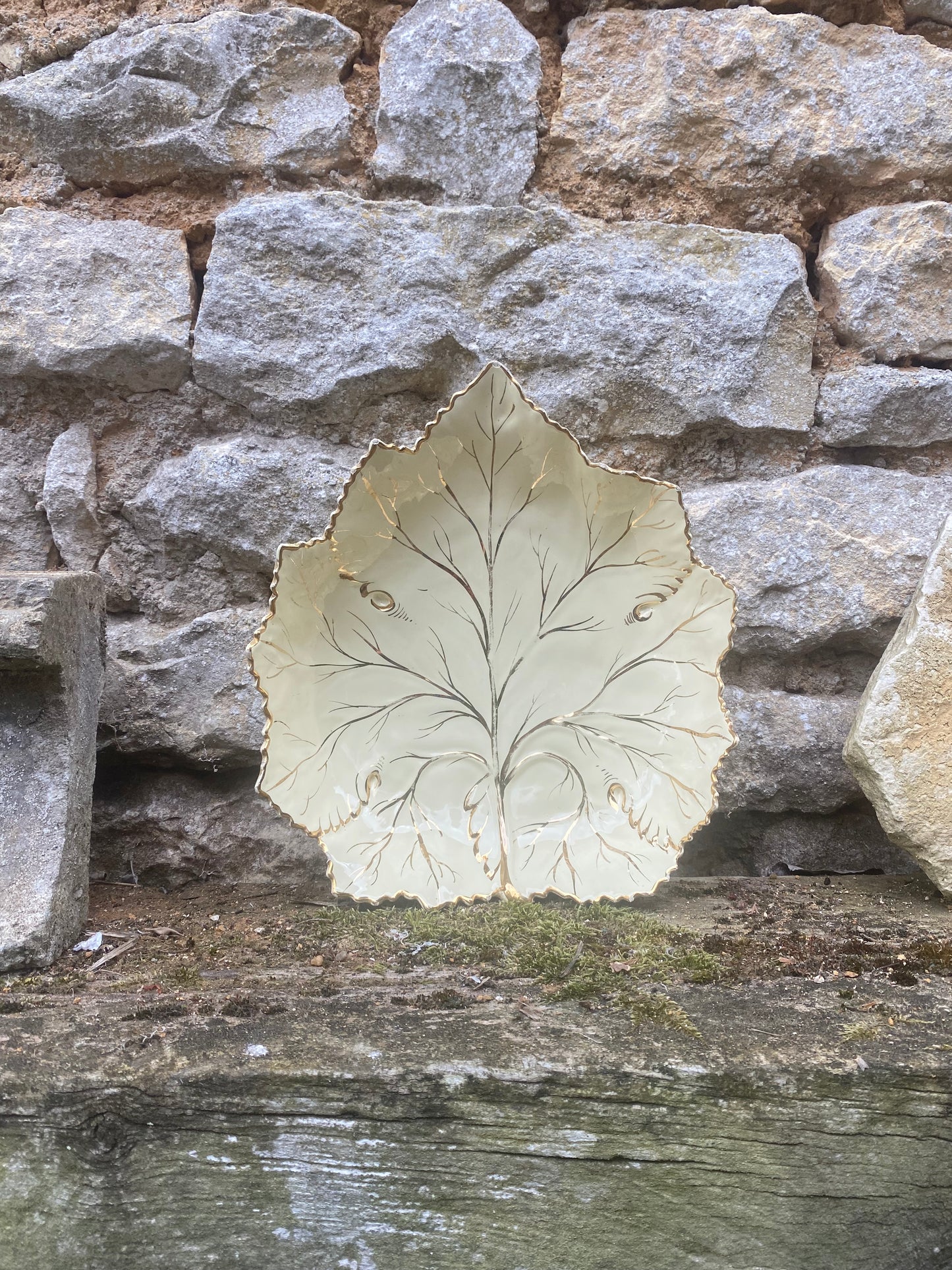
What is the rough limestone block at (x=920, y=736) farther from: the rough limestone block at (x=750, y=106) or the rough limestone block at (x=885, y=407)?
the rough limestone block at (x=750, y=106)

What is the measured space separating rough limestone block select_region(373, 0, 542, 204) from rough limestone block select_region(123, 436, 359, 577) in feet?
1.46

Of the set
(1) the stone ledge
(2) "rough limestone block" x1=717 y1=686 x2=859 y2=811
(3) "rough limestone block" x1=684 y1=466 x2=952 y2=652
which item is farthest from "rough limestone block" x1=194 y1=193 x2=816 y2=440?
(1) the stone ledge

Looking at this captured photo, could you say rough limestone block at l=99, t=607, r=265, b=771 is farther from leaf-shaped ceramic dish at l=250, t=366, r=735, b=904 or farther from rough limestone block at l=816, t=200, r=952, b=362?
rough limestone block at l=816, t=200, r=952, b=362

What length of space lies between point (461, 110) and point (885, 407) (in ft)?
2.41

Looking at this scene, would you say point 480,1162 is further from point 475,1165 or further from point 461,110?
point 461,110

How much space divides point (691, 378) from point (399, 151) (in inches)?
21.0

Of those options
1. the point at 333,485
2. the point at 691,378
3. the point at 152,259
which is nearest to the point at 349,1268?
the point at 333,485

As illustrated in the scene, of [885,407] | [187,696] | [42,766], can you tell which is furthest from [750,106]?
[42,766]

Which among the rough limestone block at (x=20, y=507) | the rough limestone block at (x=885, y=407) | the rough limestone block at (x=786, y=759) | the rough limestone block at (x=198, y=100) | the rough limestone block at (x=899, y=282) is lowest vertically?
the rough limestone block at (x=786, y=759)

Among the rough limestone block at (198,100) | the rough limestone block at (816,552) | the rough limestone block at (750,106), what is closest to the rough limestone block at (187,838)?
the rough limestone block at (816,552)

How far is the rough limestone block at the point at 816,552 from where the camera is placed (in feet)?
4.05

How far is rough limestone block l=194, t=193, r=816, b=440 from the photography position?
1.25 metres

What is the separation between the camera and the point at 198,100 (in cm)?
129

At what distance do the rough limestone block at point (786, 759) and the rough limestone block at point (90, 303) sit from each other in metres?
0.92
